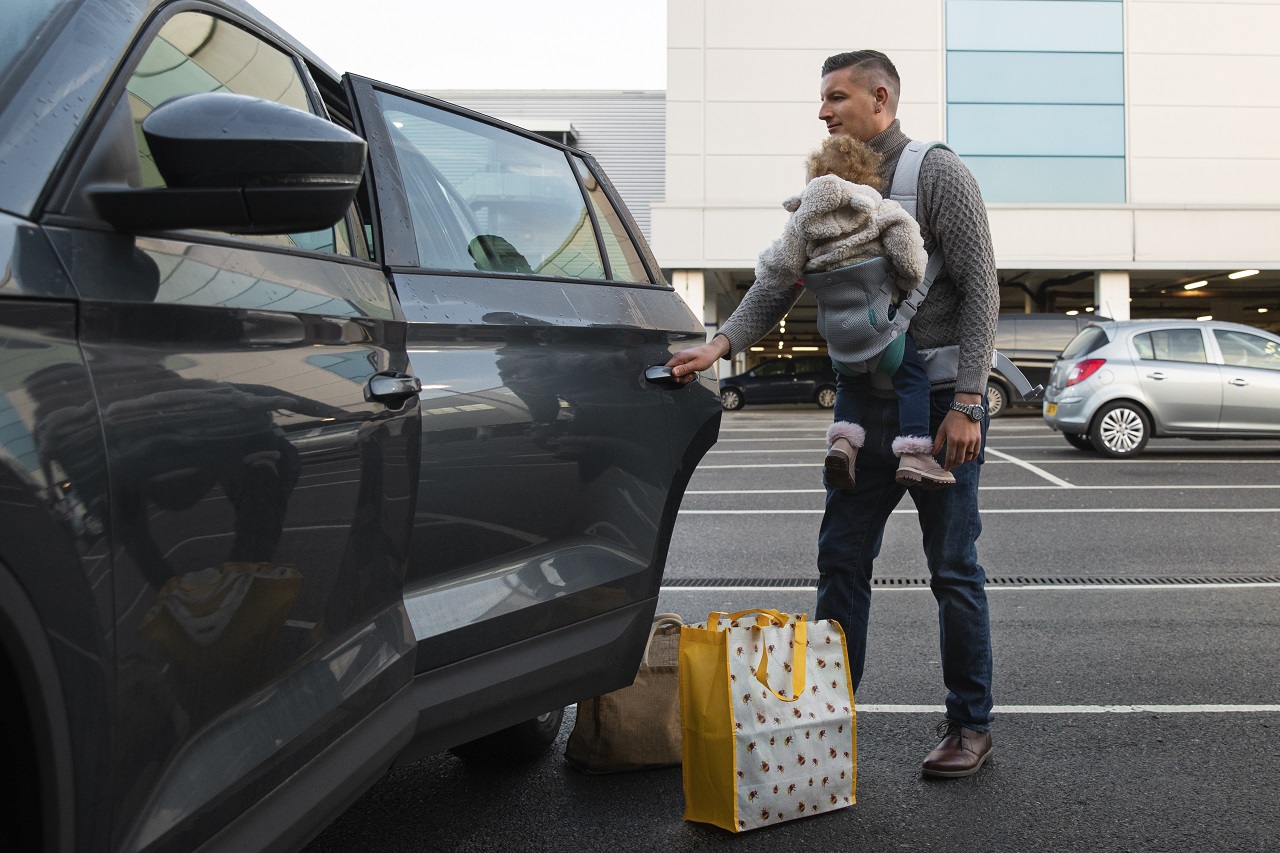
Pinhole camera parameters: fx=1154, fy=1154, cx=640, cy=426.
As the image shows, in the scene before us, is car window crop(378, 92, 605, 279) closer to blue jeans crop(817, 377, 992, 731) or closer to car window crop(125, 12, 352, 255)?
car window crop(125, 12, 352, 255)

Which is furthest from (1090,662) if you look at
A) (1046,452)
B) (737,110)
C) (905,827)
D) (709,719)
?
(737,110)

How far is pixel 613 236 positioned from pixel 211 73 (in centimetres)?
137

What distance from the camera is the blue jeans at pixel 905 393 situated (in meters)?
3.11

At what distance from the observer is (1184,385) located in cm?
1251

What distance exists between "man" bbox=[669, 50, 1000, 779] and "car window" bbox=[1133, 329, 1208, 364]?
10595 millimetres

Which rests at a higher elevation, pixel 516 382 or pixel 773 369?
pixel 773 369

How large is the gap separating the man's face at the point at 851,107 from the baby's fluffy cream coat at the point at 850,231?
248mm

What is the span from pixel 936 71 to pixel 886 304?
2575 cm

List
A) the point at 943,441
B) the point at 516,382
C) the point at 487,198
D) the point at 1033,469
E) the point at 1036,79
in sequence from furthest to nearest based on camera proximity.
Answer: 1. the point at 1036,79
2. the point at 1033,469
3. the point at 943,441
4. the point at 487,198
5. the point at 516,382

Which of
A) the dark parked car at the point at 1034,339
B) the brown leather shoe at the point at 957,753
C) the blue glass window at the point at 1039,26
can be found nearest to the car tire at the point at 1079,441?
the dark parked car at the point at 1034,339

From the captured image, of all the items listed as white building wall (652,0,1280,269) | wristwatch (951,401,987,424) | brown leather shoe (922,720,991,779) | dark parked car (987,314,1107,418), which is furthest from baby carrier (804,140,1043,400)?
white building wall (652,0,1280,269)

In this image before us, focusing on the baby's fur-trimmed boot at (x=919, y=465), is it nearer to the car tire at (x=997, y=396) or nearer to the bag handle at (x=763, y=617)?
the bag handle at (x=763, y=617)

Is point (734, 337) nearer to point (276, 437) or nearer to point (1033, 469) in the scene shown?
point (276, 437)

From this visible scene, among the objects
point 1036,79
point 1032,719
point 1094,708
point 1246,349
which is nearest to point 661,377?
point 1032,719
